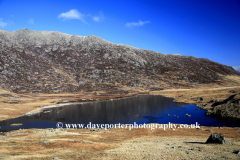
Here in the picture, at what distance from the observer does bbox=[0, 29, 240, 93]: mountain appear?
106 m

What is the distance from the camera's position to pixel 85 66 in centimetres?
14112

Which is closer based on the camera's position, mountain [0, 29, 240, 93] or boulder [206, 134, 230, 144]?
boulder [206, 134, 230, 144]

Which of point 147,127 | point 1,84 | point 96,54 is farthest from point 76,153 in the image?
point 96,54

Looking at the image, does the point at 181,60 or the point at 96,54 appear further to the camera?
the point at 181,60

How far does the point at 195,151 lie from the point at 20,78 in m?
113

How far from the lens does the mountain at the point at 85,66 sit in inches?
4186

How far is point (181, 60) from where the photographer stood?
188 metres

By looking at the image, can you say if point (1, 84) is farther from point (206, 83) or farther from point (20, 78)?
point (206, 83)

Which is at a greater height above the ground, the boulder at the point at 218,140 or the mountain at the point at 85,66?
the mountain at the point at 85,66

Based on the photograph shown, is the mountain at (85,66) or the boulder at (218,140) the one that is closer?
the boulder at (218,140)

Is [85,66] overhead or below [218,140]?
overhead

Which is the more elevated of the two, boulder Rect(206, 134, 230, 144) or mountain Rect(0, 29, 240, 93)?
mountain Rect(0, 29, 240, 93)

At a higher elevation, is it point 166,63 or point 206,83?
point 166,63

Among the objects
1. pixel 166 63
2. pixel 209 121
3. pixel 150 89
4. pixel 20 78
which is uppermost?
pixel 166 63
